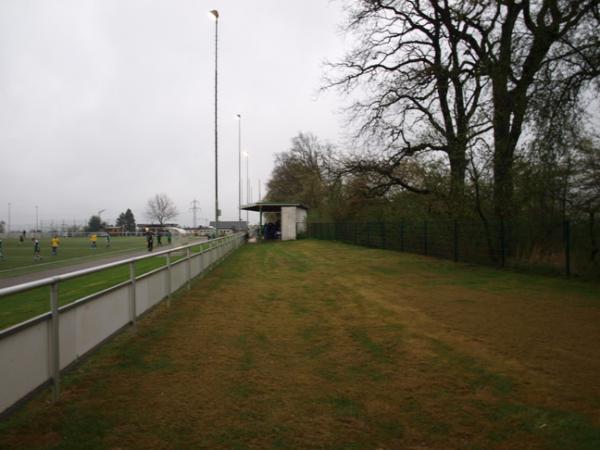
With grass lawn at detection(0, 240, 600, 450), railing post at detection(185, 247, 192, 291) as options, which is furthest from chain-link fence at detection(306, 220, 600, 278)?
railing post at detection(185, 247, 192, 291)

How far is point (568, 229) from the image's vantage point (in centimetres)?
1334

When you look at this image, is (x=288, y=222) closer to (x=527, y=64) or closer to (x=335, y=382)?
(x=527, y=64)

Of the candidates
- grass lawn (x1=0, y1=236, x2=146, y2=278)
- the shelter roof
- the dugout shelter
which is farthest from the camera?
the dugout shelter

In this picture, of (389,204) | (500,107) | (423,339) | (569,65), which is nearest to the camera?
(423,339)

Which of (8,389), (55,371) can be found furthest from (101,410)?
(8,389)

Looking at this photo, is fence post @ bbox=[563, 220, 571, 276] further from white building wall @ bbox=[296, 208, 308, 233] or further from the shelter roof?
white building wall @ bbox=[296, 208, 308, 233]

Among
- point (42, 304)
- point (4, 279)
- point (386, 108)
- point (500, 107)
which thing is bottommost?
point (4, 279)

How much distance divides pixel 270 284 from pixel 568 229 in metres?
8.83

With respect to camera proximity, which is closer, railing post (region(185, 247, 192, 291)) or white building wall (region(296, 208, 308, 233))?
railing post (region(185, 247, 192, 291))

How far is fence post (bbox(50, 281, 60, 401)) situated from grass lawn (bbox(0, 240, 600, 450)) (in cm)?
16

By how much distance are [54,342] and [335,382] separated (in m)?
2.62

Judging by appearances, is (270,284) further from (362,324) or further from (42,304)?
(42,304)

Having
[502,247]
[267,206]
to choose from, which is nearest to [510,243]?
[502,247]

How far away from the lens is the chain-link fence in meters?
13.1
